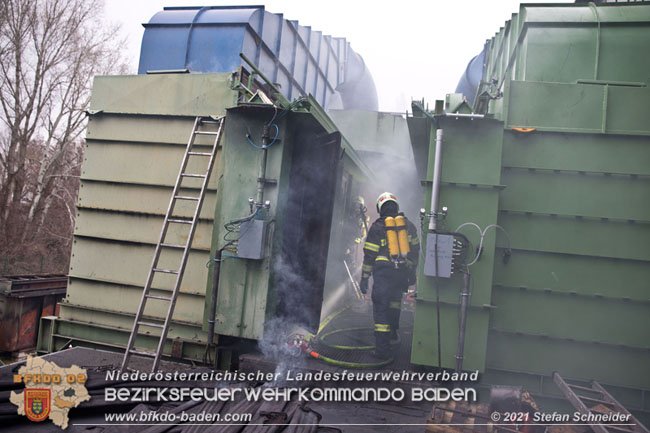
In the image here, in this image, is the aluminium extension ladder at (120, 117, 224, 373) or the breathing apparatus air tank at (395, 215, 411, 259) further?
the breathing apparatus air tank at (395, 215, 411, 259)

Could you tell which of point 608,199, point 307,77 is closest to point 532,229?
point 608,199

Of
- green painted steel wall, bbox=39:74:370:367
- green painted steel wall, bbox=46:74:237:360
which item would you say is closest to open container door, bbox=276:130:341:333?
green painted steel wall, bbox=39:74:370:367

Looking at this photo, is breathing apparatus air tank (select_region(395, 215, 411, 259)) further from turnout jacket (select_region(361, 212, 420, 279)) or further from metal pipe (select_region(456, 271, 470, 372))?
metal pipe (select_region(456, 271, 470, 372))

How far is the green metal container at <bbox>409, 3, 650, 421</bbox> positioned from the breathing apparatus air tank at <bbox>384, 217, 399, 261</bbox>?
2.31ft

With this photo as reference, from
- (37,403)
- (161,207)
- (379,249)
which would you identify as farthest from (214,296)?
(379,249)

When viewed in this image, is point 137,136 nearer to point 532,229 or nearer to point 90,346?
point 90,346

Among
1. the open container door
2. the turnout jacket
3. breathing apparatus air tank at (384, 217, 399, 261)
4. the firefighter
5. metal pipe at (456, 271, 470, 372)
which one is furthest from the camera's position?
the open container door

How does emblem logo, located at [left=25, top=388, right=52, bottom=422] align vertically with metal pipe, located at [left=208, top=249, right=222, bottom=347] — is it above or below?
below

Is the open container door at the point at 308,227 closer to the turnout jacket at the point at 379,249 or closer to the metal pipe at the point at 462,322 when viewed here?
the turnout jacket at the point at 379,249

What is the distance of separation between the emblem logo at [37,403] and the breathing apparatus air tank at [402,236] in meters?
4.25

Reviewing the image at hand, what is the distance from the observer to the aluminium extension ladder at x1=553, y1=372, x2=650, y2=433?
354 centimetres

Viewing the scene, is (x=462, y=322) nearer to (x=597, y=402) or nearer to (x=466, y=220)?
(x=466, y=220)

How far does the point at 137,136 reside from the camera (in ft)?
19.4

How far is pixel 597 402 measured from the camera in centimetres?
428
